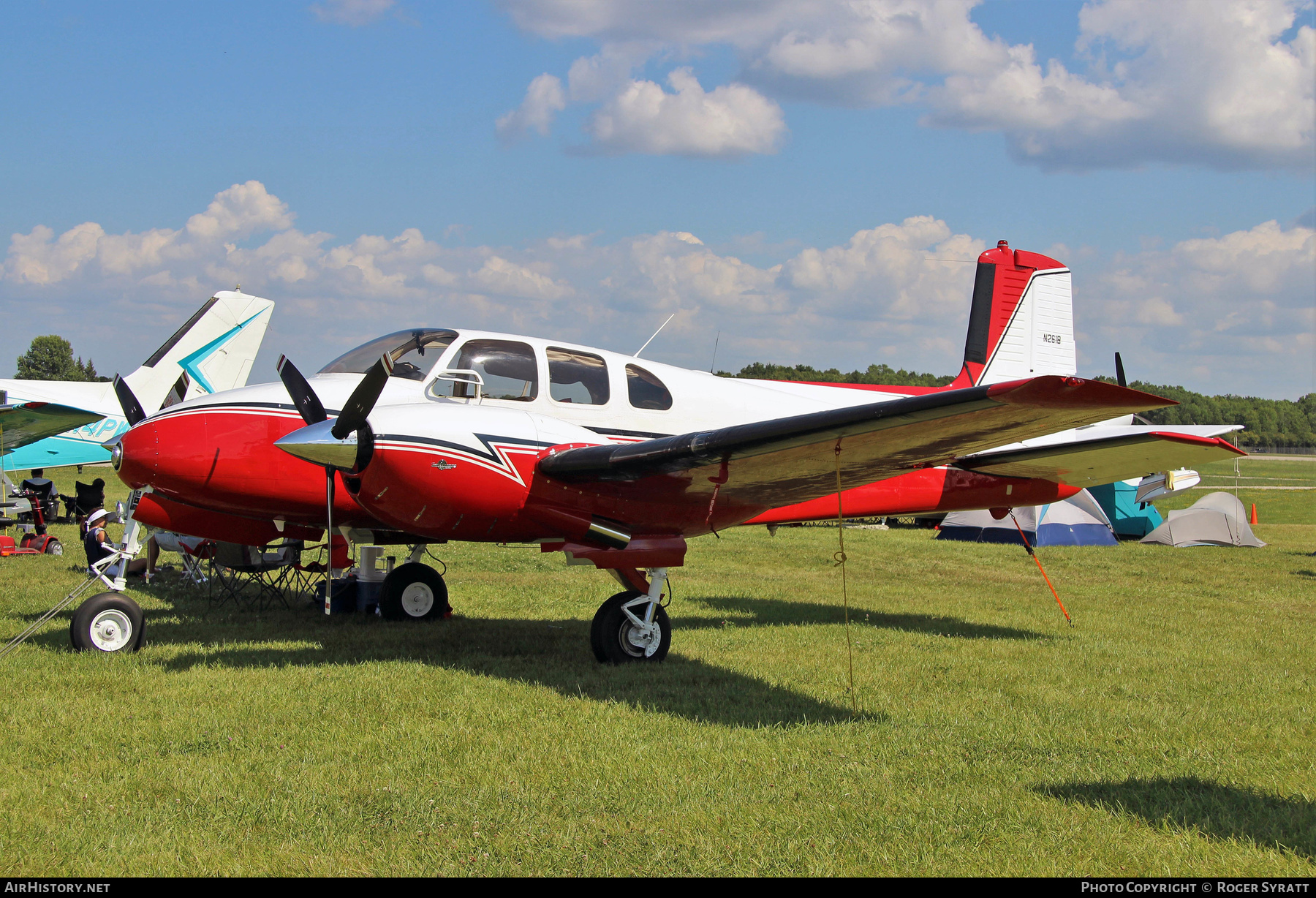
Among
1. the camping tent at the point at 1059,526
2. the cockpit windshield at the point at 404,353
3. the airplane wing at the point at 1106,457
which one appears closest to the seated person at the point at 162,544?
the cockpit windshield at the point at 404,353

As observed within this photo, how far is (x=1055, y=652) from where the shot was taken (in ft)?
28.7

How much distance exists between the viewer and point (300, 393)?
7301 mm

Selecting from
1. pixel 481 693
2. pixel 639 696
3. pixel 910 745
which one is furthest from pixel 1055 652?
pixel 481 693

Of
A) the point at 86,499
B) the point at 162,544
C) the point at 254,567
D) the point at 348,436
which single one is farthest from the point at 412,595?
the point at 86,499

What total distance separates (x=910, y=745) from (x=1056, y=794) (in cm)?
100

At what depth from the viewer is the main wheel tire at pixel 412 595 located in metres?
10.6

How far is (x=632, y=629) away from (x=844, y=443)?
9.08 ft

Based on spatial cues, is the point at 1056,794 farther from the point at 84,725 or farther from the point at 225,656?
the point at 225,656

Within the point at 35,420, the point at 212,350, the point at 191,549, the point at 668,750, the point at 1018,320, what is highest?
the point at 212,350

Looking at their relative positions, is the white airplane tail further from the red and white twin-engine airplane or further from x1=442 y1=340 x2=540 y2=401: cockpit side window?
x1=442 y1=340 x2=540 y2=401: cockpit side window

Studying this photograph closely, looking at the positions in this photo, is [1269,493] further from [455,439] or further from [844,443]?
[455,439]

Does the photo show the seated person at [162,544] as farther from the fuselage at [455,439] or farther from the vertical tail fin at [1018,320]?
the vertical tail fin at [1018,320]
